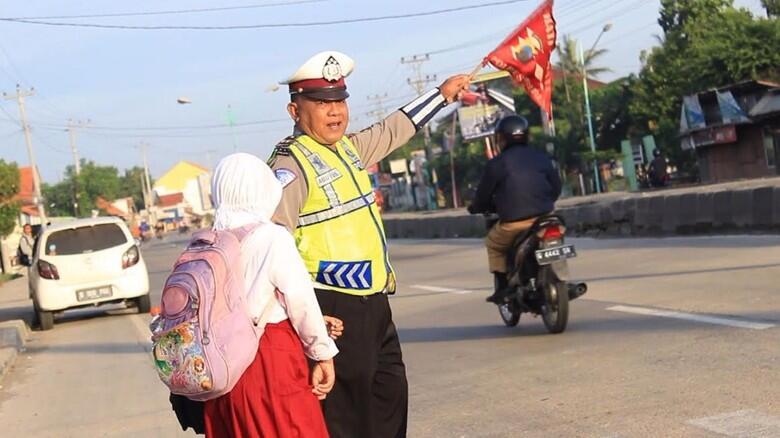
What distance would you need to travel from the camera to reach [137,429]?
7.52 metres

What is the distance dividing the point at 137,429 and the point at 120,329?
8272 mm

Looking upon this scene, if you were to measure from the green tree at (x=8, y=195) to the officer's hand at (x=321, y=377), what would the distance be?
119 ft

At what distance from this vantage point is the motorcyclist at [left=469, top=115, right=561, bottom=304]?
30.2 ft

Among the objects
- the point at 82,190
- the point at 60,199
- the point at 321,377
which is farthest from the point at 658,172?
the point at 60,199

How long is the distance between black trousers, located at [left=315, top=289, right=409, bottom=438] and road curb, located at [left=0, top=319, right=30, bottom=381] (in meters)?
8.12

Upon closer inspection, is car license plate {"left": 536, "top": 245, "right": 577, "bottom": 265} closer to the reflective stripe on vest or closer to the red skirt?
the reflective stripe on vest

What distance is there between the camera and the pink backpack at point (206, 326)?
3.38 meters

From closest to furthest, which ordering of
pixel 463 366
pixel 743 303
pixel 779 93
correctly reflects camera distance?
pixel 463 366
pixel 743 303
pixel 779 93

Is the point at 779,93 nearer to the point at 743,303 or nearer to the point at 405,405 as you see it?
the point at 743,303

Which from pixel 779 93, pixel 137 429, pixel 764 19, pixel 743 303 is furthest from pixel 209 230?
pixel 764 19

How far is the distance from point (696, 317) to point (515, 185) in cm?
180

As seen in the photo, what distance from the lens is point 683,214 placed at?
17.6 metres

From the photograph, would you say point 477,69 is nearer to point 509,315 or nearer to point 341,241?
point 341,241

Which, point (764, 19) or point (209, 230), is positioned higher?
point (764, 19)
